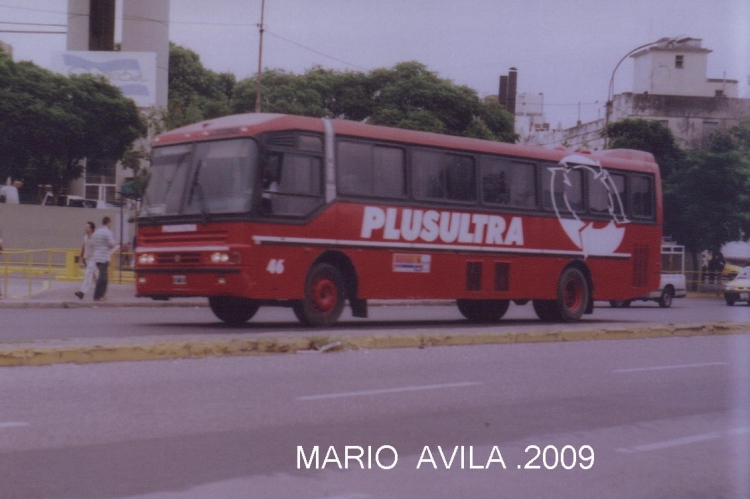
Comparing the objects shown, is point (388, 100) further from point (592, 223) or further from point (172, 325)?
point (172, 325)

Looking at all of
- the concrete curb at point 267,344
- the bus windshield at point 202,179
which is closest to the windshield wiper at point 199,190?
the bus windshield at point 202,179

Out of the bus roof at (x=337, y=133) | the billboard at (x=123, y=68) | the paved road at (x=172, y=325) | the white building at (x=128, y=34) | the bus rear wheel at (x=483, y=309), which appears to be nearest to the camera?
the paved road at (x=172, y=325)

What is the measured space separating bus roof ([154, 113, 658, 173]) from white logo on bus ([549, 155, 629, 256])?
0.70ft

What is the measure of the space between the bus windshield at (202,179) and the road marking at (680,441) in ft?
30.2

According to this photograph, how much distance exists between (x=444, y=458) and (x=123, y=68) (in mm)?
58179

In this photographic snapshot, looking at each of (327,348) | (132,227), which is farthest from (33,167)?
(327,348)

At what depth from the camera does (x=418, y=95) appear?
196 ft

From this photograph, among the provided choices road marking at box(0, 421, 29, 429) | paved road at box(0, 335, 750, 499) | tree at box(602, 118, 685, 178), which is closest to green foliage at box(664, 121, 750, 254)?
tree at box(602, 118, 685, 178)

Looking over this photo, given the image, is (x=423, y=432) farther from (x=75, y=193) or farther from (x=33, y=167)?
(x=75, y=193)

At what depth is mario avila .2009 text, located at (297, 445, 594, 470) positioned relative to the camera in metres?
6.78

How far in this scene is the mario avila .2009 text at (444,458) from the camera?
6781 millimetres

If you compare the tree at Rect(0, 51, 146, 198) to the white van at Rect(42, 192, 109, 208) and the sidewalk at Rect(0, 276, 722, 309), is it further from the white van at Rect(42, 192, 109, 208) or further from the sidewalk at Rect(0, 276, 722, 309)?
the sidewalk at Rect(0, 276, 722, 309)

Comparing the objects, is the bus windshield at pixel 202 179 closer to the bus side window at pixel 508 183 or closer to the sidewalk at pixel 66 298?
the bus side window at pixel 508 183

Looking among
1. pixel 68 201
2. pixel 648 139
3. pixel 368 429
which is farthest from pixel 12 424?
pixel 648 139
